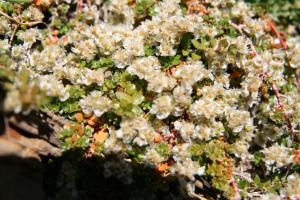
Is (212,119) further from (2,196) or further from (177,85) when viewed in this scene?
(2,196)

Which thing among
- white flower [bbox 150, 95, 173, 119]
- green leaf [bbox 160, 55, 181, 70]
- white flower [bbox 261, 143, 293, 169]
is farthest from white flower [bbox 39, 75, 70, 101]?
white flower [bbox 261, 143, 293, 169]

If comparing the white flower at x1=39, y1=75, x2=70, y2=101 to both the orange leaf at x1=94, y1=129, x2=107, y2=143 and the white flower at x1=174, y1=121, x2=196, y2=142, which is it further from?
the white flower at x1=174, y1=121, x2=196, y2=142

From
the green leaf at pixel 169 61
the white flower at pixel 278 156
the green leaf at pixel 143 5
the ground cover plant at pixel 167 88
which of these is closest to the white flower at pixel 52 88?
the ground cover plant at pixel 167 88

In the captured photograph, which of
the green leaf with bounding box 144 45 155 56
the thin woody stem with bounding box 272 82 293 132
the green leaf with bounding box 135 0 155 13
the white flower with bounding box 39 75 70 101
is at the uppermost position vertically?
the green leaf with bounding box 135 0 155 13

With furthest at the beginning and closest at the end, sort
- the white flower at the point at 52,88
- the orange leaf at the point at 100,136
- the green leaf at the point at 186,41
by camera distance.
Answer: the green leaf at the point at 186,41
the orange leaf at the point at 100,136
the white flower at the point at 52,88

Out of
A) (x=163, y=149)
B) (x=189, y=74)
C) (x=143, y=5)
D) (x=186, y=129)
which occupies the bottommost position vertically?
(x=163, y=149)

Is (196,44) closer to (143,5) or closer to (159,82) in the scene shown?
(159,82)

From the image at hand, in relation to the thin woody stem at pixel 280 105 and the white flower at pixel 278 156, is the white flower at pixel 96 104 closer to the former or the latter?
the white flower at pixel 278 156

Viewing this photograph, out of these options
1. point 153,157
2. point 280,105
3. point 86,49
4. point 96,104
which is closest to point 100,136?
point 96,104
